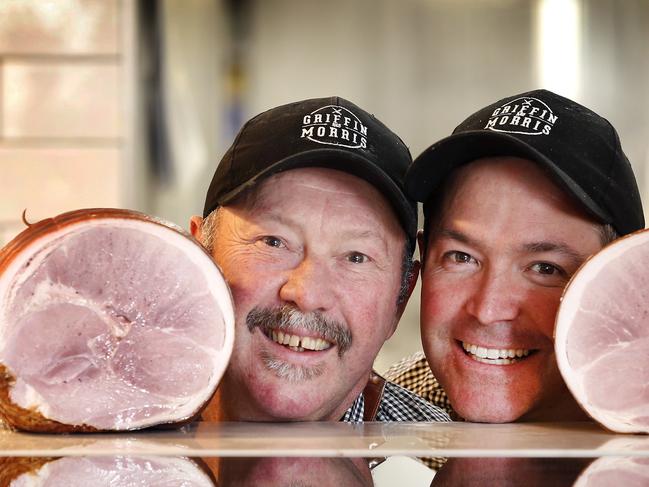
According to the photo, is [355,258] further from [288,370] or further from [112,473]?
[112,473]

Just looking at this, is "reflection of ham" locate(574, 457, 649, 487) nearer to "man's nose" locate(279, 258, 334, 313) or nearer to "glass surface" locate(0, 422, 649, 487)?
"glass surface" locate(0, 422, 649, 487)

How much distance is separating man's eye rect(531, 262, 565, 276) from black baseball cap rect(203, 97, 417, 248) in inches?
8.2

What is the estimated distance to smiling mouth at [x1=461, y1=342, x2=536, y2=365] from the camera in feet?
4.18

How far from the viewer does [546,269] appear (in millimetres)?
1276

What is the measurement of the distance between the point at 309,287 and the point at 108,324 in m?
0.38

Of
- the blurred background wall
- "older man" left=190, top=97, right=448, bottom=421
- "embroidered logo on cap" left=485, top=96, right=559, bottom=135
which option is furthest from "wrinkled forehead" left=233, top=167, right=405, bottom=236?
the blurred background wall

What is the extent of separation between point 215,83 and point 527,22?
A: 1284 mm

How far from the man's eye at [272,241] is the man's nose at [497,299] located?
0.31 meters

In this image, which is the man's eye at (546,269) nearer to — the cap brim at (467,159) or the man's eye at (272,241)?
the cap brim at (467,159)

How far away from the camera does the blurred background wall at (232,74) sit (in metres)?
3.00

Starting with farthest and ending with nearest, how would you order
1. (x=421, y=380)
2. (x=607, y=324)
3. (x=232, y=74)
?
(x=232, y=74)
(x=421, y=380)
(x=607, y=324)

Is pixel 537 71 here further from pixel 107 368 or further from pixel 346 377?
pixel 107 368

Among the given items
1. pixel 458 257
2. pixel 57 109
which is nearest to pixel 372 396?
pixel 458 257

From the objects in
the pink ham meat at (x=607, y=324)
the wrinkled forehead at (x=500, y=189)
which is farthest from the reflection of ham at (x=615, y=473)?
the wrinkled forehead at (x=500, y=189)
